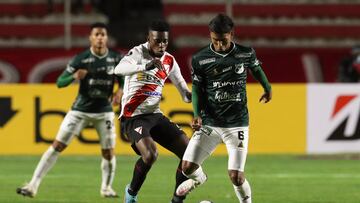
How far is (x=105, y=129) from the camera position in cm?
1294

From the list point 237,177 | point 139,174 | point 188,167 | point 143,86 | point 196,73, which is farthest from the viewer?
point 143,86

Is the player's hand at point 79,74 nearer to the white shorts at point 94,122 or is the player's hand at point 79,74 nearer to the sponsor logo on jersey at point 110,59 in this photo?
the sponsor logo on jersey at point 110,59

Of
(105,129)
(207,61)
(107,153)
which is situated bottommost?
(107,153)

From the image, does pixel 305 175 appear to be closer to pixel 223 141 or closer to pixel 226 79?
pixel 223 141

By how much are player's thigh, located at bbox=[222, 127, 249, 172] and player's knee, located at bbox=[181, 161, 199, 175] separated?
45cm

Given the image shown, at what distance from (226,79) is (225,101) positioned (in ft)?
0.72

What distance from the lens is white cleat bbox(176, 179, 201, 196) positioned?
Answer: 10.5 meters

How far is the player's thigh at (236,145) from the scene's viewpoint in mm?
9938

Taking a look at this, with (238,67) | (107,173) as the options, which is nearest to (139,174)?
(238,67)

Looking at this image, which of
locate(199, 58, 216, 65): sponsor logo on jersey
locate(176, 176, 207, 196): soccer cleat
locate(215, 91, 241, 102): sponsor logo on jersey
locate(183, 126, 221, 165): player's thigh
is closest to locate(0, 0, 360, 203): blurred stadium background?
locate(176, 176, 207, 196): soccer cleat

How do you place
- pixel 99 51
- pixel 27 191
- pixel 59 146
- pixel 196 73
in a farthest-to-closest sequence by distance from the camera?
pixel 99 51, pixel 59 146, pixel 27 191, pixel 196 73

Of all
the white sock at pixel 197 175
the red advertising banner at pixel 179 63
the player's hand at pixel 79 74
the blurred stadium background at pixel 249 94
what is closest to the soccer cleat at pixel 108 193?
the blurred stadium background at pixel 249 94

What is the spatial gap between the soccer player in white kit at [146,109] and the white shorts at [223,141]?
19.5 inches

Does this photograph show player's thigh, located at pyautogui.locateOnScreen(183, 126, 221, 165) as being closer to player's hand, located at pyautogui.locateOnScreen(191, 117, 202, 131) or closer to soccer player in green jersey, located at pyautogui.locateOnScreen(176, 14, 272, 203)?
soccer player in green jersey, located at pyautogui.locateOnScreen(176, 14, 272, 203)
